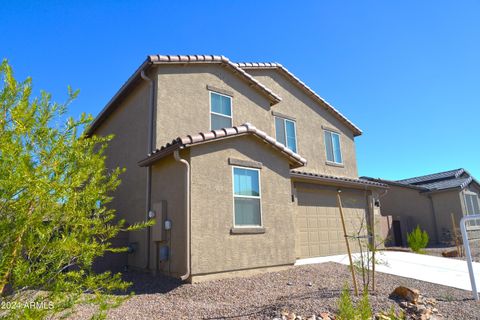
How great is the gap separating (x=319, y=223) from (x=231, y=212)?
17.3 ft

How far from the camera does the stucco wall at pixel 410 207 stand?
2214 cm

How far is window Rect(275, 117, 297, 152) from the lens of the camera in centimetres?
1428

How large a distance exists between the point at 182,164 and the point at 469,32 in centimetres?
1017

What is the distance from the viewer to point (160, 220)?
347 inches

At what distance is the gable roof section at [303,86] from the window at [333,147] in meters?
1.07

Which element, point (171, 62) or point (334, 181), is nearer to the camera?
point (171, 62)

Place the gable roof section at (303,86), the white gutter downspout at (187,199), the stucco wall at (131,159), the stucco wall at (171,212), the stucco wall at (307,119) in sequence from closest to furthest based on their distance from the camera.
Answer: the white gutter downspout at (187,199) → the stucco wall at (171,212) → the stucco wall at (131,159) → the gable roof section at (303,86) → the stucco wall at (307,119)

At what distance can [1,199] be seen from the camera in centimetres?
289

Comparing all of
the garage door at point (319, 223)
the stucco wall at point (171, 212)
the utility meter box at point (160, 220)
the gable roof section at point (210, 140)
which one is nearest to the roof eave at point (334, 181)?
the garage door at point (319, 223)

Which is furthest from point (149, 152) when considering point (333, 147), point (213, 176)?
point (333, 147)

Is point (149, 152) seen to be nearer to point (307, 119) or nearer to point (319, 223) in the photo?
point (319, 223)

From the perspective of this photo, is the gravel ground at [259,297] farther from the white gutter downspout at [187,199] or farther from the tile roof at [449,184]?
the tile roof at [449,184]

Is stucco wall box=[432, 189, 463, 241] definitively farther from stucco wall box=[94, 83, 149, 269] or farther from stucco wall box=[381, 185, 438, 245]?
stucco wall box=[94, 83, 149, 269]

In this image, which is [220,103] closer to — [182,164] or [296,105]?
[182,164]
